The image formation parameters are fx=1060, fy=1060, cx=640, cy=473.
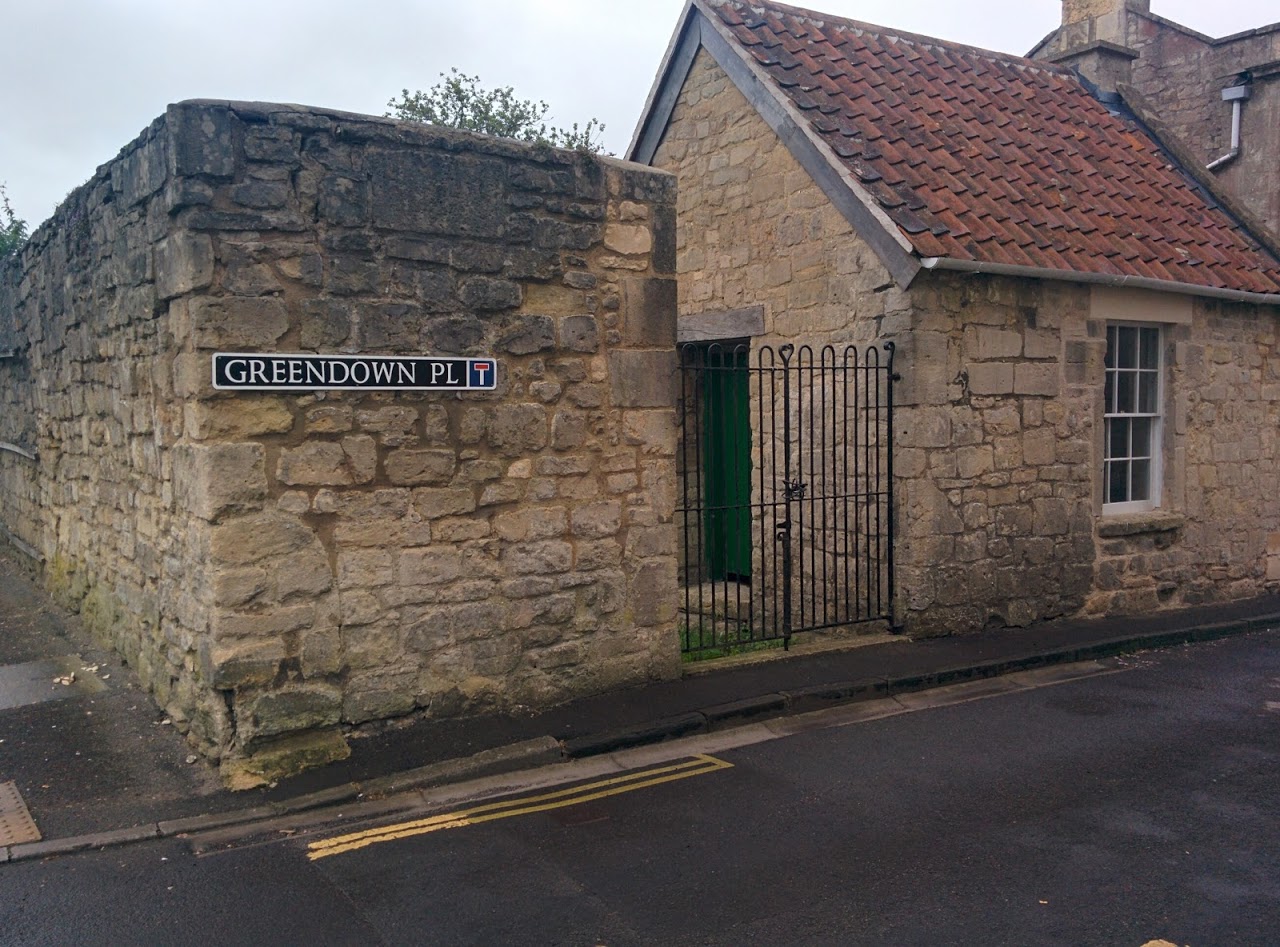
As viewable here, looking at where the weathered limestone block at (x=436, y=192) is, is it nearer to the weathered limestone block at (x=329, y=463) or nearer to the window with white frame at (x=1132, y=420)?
the weathered limestone block at (x=329, y=463)

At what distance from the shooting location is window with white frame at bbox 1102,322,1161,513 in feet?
33.5

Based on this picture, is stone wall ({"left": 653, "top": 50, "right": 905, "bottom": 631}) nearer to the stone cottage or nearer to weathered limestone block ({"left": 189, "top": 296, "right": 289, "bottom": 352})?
the stone cottage

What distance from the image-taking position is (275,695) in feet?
18.6

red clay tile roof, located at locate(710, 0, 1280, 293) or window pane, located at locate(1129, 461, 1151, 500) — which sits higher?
red clay tile roof, located at locate(710, 0, 1280, 293)

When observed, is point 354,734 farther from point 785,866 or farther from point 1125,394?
point 1125,394

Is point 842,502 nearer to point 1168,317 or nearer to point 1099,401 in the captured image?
point 1099,401

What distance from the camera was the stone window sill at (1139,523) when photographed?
9.96 metres

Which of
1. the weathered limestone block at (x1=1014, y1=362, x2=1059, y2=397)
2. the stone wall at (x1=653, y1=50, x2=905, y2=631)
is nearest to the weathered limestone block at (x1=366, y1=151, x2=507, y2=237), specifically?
the stone wall at (x1=653, y1=50, x2=905, y2=631)

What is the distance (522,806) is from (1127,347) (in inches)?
307

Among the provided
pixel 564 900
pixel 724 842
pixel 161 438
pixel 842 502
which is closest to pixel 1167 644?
pixel 842 502

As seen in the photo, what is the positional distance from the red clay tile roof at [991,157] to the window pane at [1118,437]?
1.42 m

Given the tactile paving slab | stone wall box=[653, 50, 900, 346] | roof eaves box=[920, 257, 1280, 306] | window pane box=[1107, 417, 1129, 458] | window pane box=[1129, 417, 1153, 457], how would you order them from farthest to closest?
window pane box=[1129, 417, 1153, 457], window pane box=[1107, 417, 1129, 458], stone wall box=[653, 50, 900, 346], roof eaves box=[920, 257, 1280, 306], the tactile paving slab

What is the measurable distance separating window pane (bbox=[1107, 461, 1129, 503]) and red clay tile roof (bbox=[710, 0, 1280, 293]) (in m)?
1.84

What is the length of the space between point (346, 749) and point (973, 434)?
5768mm
